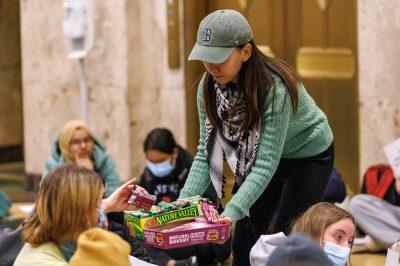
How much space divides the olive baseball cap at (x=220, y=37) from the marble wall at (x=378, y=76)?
348cm

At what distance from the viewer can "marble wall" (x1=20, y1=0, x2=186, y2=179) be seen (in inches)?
348

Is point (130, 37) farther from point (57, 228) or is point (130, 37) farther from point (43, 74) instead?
point (57, 228)

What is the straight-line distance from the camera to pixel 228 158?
169 inches

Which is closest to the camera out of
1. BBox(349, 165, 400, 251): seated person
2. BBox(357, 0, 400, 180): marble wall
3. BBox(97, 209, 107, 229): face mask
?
BBox(97, 209, 107, 229): face mask

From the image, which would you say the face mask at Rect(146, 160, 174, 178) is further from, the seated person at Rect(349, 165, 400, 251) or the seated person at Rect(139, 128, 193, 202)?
the seated person at Rect(349, 165, 400, 251)

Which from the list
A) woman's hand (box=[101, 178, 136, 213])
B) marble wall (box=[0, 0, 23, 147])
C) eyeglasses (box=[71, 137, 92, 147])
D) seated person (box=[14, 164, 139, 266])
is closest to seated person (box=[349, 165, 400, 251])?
eyeglasses (box=[71, 137, 92, 147])

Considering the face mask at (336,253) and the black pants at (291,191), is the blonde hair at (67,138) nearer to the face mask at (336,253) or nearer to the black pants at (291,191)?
the black pants at (291,191)

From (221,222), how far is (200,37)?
76 centimetres

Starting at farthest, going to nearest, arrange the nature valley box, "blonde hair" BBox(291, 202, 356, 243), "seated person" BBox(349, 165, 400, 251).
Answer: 1. "seated person" BBox(349, 165, 400, 251)
2. "blonde hair" BBox(291, 202, 356, 243)
3. the nature valley box

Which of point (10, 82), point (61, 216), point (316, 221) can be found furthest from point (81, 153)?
point (10, 82)

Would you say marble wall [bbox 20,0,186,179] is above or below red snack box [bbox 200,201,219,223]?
above

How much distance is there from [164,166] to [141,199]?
10.5 feet

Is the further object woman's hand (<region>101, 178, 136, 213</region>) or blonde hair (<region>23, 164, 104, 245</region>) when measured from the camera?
woman's hand (<region>101, 178, 136, 213</region>)

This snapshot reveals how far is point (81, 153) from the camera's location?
7.58m
